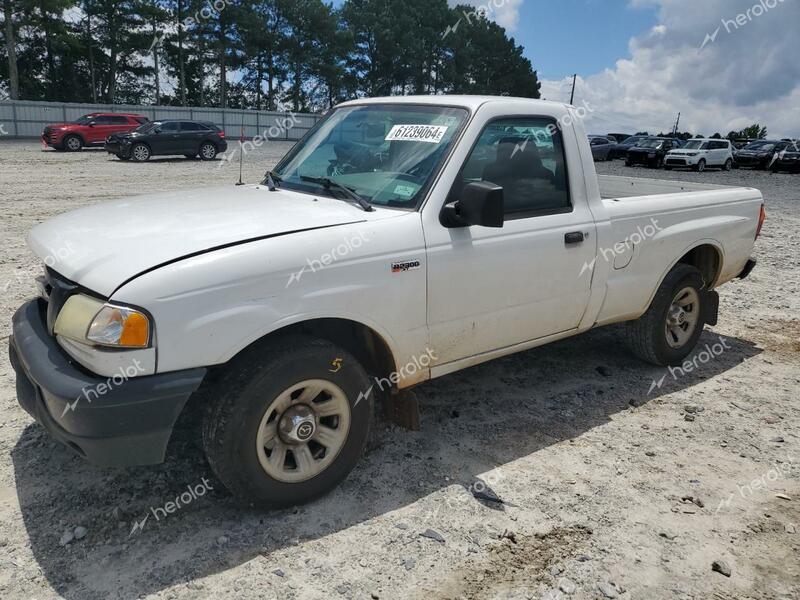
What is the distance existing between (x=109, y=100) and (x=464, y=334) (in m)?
56.2

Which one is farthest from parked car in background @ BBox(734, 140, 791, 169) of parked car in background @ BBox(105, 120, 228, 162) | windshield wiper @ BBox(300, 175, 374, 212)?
windshield wiper @ BBox(300, 175, 374, 212)

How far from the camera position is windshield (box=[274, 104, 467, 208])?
3.54 m

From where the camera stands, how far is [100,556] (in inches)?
112

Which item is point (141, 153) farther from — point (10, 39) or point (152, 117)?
point (10, 39)

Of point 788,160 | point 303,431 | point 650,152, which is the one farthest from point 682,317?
point 788,160

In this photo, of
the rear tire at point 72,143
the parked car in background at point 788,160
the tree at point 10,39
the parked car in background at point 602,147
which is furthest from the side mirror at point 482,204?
the tree at point 10,39

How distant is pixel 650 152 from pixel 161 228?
33931 mm

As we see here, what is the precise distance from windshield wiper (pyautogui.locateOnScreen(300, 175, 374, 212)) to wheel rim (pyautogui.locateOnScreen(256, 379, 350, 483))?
97cm

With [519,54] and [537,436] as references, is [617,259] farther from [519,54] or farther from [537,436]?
[519,54]

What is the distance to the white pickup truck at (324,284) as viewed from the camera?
2662 millimetres

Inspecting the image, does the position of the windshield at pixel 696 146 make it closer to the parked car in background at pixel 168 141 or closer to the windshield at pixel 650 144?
the windshield at pixel 650 144

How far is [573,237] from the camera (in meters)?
4.01

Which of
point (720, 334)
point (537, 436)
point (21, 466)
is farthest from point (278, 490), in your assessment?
point (720, 334)

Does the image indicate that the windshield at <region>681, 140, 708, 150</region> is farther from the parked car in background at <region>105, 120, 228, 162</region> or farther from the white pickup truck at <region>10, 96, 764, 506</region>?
the white pickup truck at <region>10, 96, 764, 506</region>
